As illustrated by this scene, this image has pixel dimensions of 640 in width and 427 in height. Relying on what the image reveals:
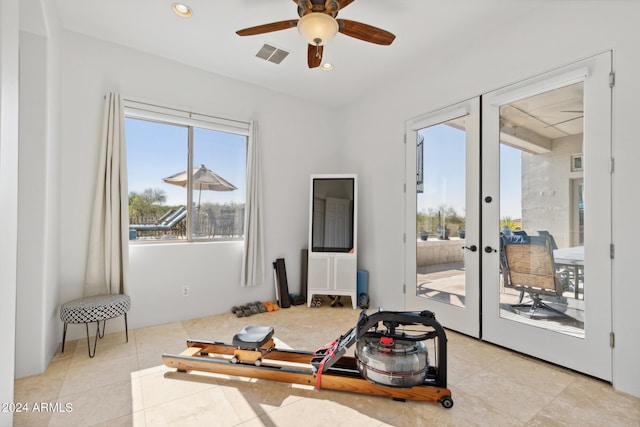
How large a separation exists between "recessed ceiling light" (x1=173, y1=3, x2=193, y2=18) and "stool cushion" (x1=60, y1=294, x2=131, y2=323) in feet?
8.47

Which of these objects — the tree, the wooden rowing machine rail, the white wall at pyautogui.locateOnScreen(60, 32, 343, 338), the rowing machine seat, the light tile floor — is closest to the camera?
the light tile floor

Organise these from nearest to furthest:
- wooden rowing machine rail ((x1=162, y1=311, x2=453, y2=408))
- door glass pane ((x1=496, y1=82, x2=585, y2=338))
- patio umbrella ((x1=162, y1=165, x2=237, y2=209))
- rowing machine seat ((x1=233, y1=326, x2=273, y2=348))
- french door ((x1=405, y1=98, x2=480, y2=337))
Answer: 1. wooden rowing machine rail ((x1=162, y1=311, x2=453, y2=408))
2. rowing machine seat ((x1=233, y1=326, x2=273, y2=348))
3. door glass pane ((x1=496, y1=82, x2=585, y2=338))
4. french door ((x1=405, y1=98, x2=480, y2=337))
5. patio umbrella ((x1=162, y1=165, x2=237, y2=209))

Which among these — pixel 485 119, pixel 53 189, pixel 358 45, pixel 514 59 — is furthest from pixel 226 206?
pixel 514 59

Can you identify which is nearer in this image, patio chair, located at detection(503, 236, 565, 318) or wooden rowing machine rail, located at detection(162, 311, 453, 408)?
wooden rowing machine rail, located at detection(162, 311, 453, 408)

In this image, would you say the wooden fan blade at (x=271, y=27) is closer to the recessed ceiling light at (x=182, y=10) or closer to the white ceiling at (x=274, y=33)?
the white ceiling at (x=274, y=33)

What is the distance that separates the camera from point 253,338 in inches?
85.0

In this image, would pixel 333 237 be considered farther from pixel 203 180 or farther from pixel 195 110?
pixel 195 110

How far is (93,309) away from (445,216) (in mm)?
3421

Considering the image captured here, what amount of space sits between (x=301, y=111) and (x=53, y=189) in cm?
302

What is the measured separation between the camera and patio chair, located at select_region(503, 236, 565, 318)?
96.1 inches

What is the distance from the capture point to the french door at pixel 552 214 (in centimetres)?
215

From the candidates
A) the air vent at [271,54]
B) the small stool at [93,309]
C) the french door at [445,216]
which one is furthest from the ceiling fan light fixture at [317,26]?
the small stool at [93,309]

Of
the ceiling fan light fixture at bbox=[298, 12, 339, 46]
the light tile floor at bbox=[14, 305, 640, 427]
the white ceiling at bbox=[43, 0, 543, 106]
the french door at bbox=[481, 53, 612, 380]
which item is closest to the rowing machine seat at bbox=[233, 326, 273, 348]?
the light tile floor at bbox=[14, 305, 640, 427]

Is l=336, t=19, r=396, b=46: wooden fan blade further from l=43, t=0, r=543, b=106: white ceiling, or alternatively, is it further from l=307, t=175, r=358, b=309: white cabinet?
l=307, t=175, r=358, b=309: white cabinet
